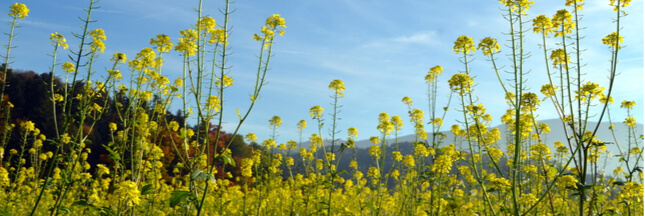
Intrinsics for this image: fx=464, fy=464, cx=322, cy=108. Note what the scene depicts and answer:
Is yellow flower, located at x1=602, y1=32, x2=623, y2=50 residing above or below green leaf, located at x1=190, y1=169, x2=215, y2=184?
above

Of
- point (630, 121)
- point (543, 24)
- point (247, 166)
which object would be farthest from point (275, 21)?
point (630, 121)

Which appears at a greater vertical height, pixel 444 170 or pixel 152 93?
pixel 152 93

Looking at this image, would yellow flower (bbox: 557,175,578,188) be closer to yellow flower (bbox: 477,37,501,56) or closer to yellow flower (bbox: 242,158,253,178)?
yellow flower (bbox: 477,37,501,56)

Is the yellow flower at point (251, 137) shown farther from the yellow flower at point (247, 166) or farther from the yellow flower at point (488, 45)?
the yellow flower at point (488, 45)

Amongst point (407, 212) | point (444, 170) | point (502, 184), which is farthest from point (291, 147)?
point (502, 184)

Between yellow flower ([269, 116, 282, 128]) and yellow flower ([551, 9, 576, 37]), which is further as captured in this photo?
yellow flower ([269, 116, 282, 128])

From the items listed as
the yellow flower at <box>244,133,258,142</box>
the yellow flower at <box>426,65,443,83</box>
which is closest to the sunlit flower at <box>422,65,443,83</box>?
the yellow flower at <box>426,65,443,83</box>

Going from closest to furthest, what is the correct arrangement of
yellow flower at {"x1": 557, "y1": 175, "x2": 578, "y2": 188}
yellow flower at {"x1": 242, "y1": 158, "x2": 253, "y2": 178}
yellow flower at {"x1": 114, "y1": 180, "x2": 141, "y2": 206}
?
yellow flower at {"x1": 114, "y1": 180, "x2": 141, "y2": 206} < yellow flower at {"x1": 557, "y1": 175, "x2": 578, "y2": 188} < yellow flower at {"x1": 242, "y1": 158, "x2": 253, "y2": 178}

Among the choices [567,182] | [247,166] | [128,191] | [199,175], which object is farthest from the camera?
[247,166]

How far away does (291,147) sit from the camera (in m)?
8.68

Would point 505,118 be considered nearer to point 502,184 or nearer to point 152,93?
point 502,184

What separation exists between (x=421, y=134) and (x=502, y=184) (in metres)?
2.49

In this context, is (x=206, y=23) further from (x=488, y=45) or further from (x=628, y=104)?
(x=628, y=104)

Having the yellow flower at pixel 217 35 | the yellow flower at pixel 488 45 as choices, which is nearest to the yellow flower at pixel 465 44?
the yellow flower at pixel 488 45
